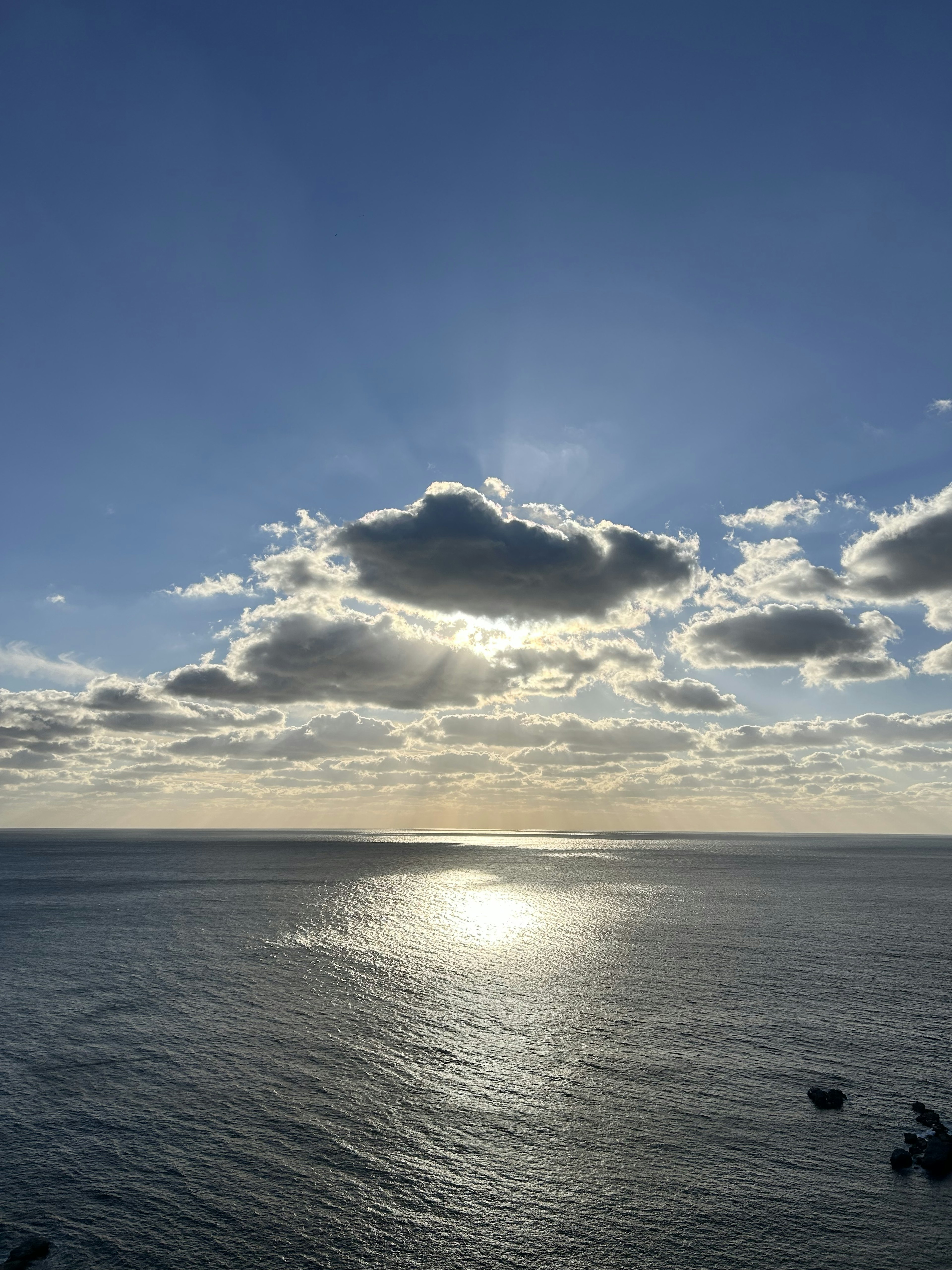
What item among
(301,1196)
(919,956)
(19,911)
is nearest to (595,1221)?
(301,1196)

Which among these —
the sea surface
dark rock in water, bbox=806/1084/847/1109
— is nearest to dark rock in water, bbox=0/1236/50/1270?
the sea surface

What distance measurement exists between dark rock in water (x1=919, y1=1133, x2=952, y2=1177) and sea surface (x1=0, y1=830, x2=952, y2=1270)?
505mm

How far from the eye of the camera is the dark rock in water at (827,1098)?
1435 inches

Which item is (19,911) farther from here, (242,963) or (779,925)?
(779,925)

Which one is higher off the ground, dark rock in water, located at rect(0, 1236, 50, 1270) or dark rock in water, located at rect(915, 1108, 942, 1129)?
dark rock in water, located at rect(915, 1108, 942, 1129)

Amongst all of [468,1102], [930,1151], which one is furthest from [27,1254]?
[930,1151]

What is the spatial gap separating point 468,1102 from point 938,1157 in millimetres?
21334

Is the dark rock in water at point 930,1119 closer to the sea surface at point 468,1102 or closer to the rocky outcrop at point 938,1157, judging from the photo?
the sea surface at point 468,1102

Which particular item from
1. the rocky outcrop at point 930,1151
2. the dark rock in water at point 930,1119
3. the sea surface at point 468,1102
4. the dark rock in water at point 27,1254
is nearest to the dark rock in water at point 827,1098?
the sea surface at point 468,1102

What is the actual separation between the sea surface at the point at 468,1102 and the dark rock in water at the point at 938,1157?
0.50 m

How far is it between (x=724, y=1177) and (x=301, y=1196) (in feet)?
56.3

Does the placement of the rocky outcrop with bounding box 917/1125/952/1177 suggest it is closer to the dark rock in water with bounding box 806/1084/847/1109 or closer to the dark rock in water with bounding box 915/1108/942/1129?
the dark rock in water with bounding box 915/1108/942/1129

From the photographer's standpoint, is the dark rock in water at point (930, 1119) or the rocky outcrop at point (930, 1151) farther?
the dark rock in water at point (930, 1119)

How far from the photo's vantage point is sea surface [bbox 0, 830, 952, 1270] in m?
26.3
